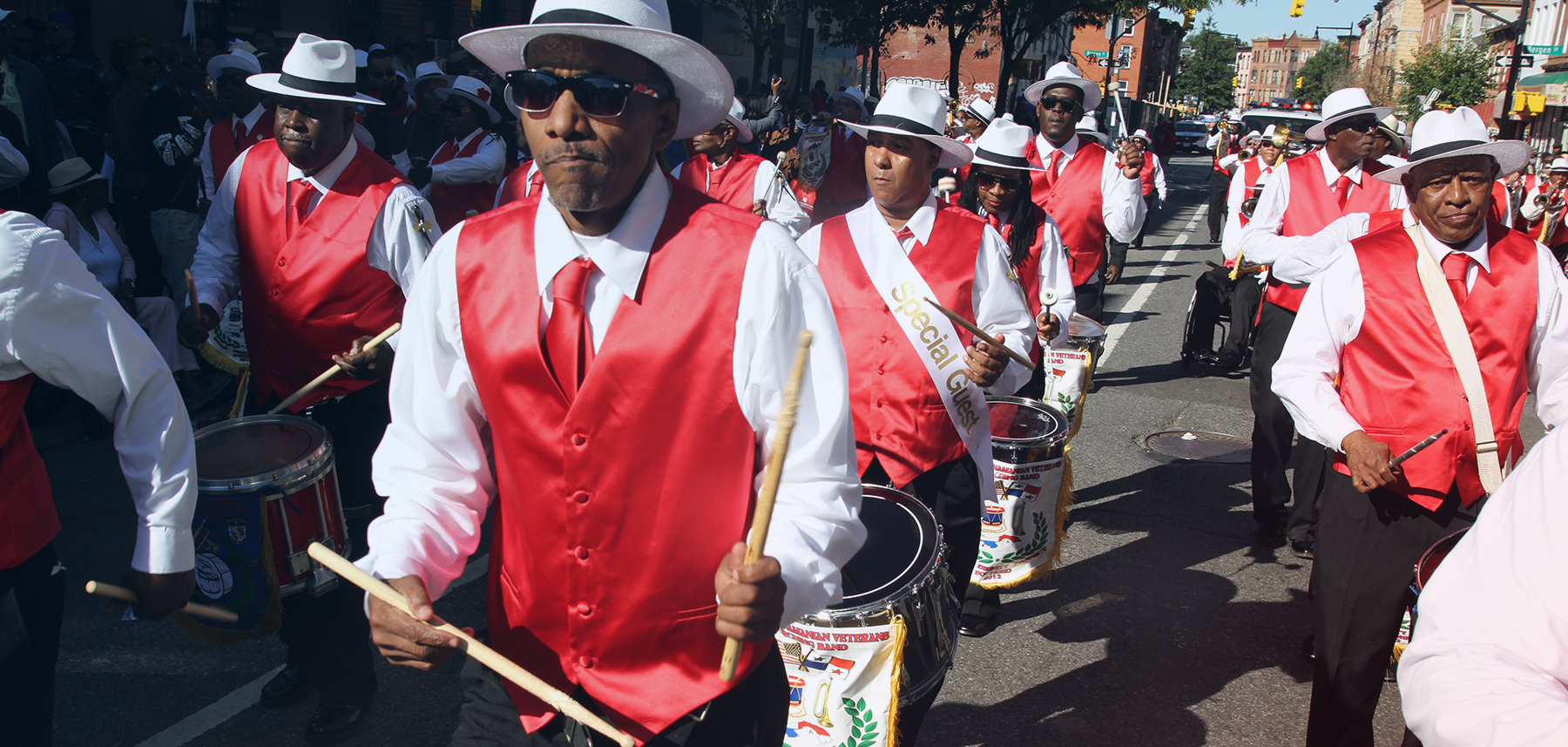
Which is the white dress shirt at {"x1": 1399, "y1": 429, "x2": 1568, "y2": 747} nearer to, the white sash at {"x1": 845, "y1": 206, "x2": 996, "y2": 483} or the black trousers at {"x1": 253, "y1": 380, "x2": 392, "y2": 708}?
the white sash at {"x1": 845, "y1": 206, "x2": 996, "y2": 483}

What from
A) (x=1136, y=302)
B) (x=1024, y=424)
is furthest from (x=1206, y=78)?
(x=1024, y=424)

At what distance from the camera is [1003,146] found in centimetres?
528

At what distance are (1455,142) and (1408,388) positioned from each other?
0.82 metres

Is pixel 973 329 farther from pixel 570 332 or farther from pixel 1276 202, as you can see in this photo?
pixel 1276 202

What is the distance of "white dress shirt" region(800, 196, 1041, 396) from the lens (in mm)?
3768

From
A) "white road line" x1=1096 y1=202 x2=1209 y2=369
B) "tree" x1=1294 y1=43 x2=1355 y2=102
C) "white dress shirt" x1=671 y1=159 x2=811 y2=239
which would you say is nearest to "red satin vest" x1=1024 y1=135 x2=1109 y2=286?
"white dress shirt" x1=671 y1=159 x2=811 y2=239

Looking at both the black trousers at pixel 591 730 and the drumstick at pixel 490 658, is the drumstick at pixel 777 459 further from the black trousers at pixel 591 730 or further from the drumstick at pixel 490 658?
the black trousers at pixel 591 730

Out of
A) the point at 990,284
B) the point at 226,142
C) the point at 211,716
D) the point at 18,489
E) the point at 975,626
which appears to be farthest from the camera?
the point at 226,142

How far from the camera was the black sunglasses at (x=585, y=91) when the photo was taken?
1.97 meters

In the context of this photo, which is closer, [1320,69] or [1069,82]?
[1069,82]

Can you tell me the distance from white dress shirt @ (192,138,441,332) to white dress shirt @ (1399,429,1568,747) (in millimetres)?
3069

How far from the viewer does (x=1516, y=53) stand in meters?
23.3

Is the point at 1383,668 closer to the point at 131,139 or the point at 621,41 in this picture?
the point at 621,41

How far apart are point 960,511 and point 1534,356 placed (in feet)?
5.71
